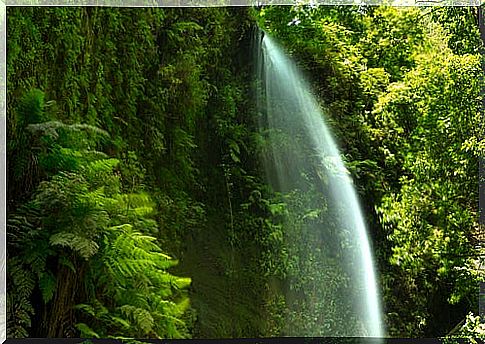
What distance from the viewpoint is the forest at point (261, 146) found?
4.21 metres

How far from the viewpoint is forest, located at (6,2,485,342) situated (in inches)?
166

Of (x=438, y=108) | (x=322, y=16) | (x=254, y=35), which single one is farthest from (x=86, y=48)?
(x=438, y=108)

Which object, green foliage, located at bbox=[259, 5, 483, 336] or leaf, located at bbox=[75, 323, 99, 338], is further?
green foliage, located at bbox=[259, 5, 483, 336]

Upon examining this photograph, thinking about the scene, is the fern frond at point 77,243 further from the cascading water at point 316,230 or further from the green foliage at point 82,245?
the cascading water at point 316,230

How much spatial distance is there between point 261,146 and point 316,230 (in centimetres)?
59

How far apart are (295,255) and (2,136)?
1773 mm

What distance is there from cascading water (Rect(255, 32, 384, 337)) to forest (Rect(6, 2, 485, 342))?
0.04ft

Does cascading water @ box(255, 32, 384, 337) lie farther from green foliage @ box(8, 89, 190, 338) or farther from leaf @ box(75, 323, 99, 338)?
leaf @ box(75, 323, 99, 338)

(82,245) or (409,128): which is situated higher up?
(409,128)

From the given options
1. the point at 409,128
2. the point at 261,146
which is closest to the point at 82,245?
the point at 261,146

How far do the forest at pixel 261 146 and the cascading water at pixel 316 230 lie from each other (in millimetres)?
13

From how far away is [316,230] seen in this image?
169 inches

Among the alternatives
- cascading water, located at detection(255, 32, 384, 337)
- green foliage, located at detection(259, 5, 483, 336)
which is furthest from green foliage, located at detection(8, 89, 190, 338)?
green foliage, located at detection(259, 5, 483, 336)

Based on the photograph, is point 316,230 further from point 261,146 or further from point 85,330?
point 85,330
